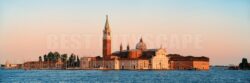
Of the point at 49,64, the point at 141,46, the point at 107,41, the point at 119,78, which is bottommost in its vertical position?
the point at 119,78

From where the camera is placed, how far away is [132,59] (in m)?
88.3

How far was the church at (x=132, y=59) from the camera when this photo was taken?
88250 mm

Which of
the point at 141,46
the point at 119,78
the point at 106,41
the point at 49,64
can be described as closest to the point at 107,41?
the point at 106,41

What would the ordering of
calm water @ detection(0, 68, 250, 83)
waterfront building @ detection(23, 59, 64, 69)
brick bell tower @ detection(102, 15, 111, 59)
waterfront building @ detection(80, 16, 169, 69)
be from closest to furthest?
calm water @ detection(0, 68, 250, 83) → brick bell tower @ detection(102, 15, 111, 59) → waterfront building @ detection(80, 16, 169, 69) → waterfront building @ detection(23, 59, 64, 69)

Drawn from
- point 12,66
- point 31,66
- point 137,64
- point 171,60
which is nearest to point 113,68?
point 137,64

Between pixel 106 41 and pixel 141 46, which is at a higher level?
pixel 106 41

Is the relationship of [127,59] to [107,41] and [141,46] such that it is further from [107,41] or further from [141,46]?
[141,46]

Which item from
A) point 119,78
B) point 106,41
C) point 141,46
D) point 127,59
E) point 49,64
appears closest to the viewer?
point 119,78

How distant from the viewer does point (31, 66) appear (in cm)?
10906

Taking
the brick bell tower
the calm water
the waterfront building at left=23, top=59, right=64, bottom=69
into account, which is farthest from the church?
the calm water

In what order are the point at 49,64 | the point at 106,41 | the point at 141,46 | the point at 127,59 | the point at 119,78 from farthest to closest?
the point at 49,64 < the point at 141,46 < the point at 127,59 < the point at 106,41 < the point at 119,78

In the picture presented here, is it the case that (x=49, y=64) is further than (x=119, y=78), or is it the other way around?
(x=49, y=64)

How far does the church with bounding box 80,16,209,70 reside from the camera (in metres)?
88.2

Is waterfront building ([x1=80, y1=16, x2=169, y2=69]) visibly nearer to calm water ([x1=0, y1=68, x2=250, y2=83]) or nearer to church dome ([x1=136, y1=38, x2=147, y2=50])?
church dome ([x1=136, y1=38, x2=147, y2=50])
